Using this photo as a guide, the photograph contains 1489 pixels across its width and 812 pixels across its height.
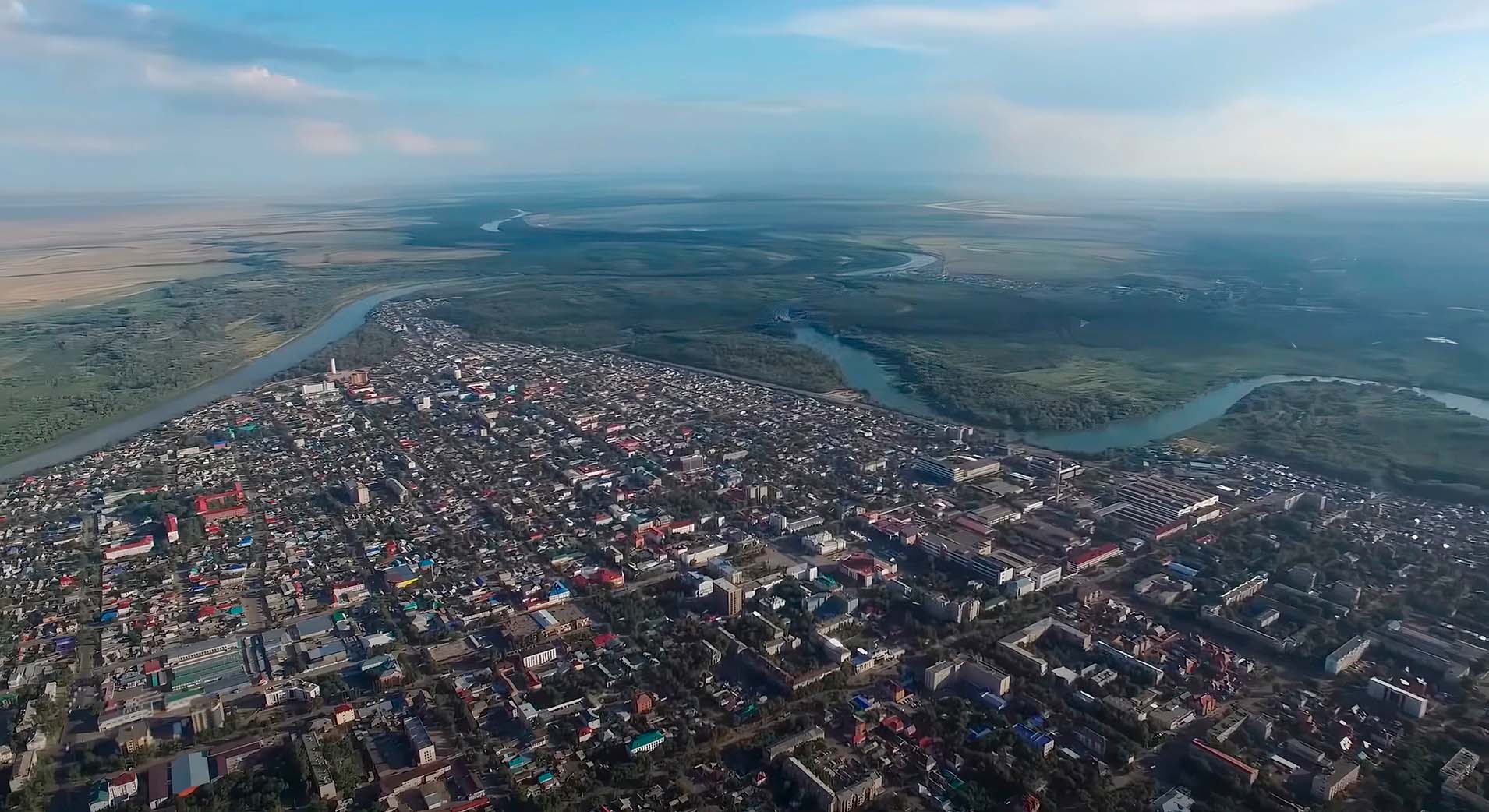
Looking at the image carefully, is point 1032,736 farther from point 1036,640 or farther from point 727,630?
point 727,630

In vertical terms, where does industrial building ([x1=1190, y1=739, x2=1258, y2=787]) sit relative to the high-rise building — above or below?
below

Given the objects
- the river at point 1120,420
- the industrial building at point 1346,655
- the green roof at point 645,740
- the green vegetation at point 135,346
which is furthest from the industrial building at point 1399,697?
the green vegetation at point 135,346

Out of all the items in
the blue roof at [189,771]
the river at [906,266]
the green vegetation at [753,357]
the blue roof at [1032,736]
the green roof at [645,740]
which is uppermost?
the river at [906,266]

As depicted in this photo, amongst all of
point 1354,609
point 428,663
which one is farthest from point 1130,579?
point 428,663

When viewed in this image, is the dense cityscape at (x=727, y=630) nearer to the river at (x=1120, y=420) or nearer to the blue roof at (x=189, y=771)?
the blue roof at (x=189, y=771)

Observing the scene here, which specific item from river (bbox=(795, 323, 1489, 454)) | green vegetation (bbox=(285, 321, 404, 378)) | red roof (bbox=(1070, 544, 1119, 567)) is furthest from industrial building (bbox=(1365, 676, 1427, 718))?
green vegetation (bbox=(285, 321, 404, 378))

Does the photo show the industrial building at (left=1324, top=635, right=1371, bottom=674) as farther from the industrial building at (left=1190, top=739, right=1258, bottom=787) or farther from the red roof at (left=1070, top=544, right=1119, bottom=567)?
the red roof at (left=1070, top=544, right=1119, bottom=567)
